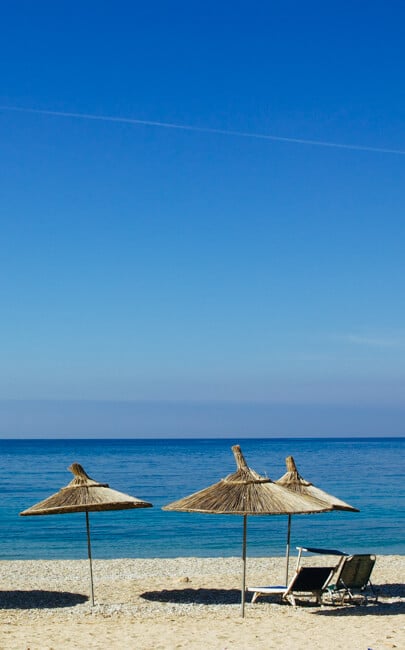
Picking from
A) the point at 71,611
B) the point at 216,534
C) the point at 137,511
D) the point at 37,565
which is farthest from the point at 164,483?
the point at 71,611

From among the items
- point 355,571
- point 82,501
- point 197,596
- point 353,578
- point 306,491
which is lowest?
point 197,596

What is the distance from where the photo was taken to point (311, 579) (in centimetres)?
1047

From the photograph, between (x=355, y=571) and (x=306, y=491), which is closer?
(x=355, y=571)

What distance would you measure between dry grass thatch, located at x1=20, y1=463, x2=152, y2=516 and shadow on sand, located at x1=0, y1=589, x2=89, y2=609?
1.51 m

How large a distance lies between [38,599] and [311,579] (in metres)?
4.01

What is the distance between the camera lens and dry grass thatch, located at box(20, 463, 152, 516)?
1013 cm

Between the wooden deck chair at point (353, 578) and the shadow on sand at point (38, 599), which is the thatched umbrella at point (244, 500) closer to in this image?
the wooden deck chair at point (353, 578)

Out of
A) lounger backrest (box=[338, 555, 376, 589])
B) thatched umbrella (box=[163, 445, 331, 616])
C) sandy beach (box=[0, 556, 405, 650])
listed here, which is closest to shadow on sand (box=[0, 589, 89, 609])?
sandy beach (box=[0, 556, 405, 650])

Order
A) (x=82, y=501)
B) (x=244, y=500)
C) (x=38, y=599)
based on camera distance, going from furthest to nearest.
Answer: (x=38, y=599)
(x=82, y=501)
(x=244, y=500)

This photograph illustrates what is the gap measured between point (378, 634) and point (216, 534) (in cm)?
1367

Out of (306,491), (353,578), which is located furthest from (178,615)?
(306,491)

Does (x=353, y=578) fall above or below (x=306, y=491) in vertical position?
below

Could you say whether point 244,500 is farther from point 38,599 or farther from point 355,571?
point 38,599

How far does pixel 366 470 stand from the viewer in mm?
57562
